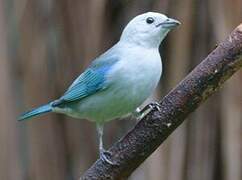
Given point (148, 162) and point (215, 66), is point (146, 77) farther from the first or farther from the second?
point (148, 162)

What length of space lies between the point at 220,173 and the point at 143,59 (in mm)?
711

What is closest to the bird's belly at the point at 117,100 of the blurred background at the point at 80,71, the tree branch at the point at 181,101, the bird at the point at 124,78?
the bird at the point at 124,78

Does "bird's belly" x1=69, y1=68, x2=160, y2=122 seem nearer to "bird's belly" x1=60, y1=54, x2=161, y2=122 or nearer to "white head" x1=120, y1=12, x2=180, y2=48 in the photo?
"bird's belly" x1=60, y1=54, x2=161, y2=122

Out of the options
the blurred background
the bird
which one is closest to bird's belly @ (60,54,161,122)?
the bird

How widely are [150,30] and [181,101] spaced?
46 cm

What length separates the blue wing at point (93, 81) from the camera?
5.49 ft

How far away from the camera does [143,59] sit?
5.30 feet

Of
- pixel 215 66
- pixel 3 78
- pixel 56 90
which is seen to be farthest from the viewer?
pixel 56 90

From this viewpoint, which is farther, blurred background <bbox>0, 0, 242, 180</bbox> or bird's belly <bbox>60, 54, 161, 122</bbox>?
blurred background <bbox>0, 0, 242, 180</bbox>

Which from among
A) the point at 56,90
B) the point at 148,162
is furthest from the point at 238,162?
the point at 56,90

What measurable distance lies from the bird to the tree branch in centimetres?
27

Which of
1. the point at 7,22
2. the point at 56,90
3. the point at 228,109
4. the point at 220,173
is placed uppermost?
the point at 7,22

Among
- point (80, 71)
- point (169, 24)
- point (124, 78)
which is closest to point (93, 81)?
point (124, 78)

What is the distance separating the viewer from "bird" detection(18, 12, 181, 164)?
5.21 ft
